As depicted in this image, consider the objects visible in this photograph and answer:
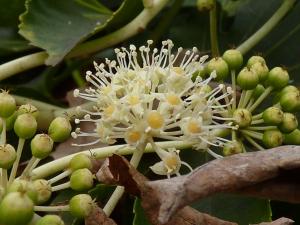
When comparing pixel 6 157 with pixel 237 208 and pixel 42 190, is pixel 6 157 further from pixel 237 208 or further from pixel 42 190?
pixel 237 208

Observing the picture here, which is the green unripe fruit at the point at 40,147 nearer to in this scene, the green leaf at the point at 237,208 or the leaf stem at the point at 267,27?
the green leaf at the point at 237,208

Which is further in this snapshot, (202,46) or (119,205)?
(202,46)

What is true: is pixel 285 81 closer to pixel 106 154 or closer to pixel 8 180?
pixel 106 154

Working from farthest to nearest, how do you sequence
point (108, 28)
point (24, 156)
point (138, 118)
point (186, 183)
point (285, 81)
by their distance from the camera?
point (108, 28) < point (24, 156) < point (285, 81) < point (138, 118) < point (186, 183)

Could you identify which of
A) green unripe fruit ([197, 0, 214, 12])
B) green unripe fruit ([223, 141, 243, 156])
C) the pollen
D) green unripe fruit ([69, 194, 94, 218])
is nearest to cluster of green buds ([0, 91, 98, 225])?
green unripe fruit ([69, 194, 94, 218])

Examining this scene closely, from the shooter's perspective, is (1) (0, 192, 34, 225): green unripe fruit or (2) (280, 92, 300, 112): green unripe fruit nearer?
(1) (0, 192, 34, 225): green unripe fruit

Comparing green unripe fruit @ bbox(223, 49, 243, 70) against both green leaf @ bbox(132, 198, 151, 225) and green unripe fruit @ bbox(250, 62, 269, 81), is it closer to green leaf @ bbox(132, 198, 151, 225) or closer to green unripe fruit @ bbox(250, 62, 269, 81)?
green unripe fruit @ bbox(250, 62, 269, 81)

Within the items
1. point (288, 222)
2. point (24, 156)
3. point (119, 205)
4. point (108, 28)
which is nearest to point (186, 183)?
point (288, 222)

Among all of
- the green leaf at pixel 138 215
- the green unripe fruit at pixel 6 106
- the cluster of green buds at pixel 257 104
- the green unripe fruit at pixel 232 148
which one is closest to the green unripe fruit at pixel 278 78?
Result: the cluster of green buds at pixel 257 104
